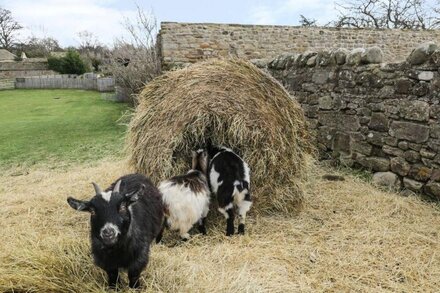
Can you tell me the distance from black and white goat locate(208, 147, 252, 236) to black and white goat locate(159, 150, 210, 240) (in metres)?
0.19

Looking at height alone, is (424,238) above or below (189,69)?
below

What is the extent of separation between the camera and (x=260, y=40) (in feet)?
52.5

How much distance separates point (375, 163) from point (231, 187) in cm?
353

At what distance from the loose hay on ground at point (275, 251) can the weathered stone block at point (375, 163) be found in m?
0.55

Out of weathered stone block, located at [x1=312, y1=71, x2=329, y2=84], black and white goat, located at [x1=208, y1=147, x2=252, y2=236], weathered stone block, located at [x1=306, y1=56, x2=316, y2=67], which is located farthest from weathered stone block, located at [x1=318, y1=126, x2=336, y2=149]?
black and white goat, located at [x1=208, y1=147, x2=252, y2=236]

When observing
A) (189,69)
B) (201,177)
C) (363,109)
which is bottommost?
(201,177)

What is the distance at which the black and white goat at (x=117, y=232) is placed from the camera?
10.1 ft

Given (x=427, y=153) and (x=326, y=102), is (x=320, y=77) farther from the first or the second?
(x=427, y=153)

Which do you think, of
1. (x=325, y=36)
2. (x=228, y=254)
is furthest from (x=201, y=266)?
A: (x=325, y=36)

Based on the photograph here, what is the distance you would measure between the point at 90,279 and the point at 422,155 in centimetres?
515

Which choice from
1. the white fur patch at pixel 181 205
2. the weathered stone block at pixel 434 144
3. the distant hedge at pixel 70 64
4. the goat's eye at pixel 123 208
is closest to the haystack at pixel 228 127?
the white fur patch at pixel 181 205

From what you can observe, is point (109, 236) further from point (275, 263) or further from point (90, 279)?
point (275, 263)

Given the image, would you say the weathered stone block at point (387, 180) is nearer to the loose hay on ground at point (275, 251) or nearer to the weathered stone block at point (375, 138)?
the loose hay on ground at point (275, 251)

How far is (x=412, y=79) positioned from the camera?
6.32m
